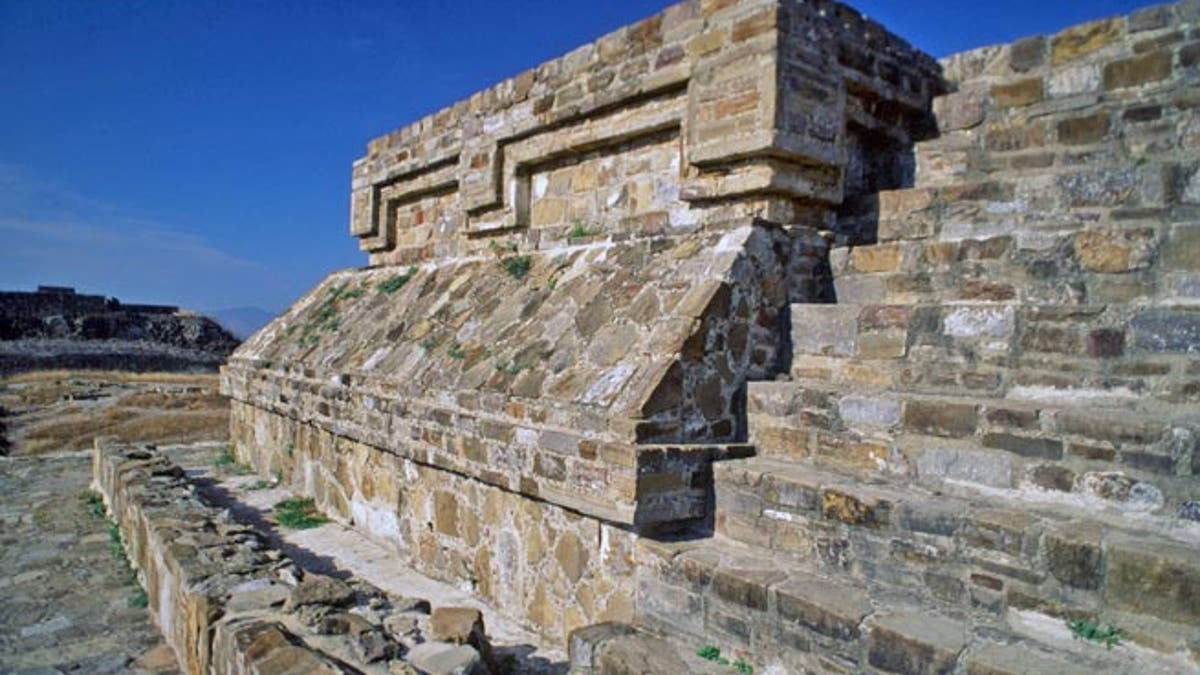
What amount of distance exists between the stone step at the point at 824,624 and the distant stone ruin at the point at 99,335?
25.8m

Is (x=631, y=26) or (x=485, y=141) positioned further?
(x=485, y=141)

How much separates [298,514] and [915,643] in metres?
5.94

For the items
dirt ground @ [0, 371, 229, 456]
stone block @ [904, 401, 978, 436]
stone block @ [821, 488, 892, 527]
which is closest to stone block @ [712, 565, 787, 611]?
stone block @ [821, 488, 892, 527]

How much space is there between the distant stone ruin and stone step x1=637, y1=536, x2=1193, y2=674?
25.8 metres

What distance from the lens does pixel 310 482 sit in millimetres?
7520

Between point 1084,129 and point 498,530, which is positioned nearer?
point 1084,129

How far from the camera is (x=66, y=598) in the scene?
539 cm

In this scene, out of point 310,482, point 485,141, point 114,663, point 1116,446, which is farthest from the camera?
point 310,482

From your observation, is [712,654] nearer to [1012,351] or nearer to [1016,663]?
[1016,663]

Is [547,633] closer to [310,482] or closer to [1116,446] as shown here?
[1116,446]

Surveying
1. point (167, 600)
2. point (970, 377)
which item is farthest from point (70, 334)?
point (970, 377)

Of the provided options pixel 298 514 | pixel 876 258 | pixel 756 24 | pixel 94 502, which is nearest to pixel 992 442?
pixel 876 258

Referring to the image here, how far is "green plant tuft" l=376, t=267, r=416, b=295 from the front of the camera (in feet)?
26.0

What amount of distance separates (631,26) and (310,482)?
514 cm
